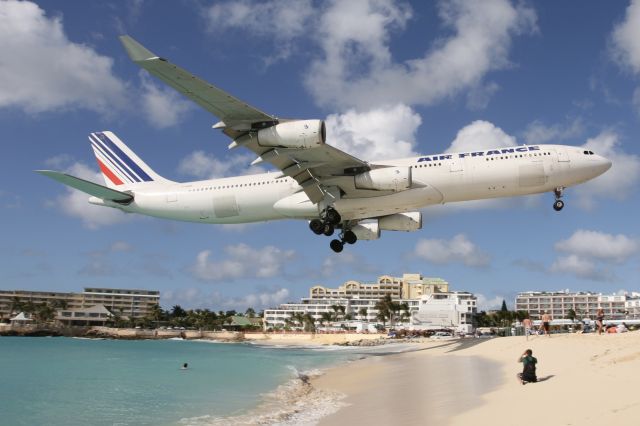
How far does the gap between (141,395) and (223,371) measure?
69.4ft

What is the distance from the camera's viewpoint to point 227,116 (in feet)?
96.7

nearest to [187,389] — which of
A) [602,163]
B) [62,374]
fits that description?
[62,374]

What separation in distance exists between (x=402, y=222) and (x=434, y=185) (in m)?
7.11

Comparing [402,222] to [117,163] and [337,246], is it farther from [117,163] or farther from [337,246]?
[117,163]

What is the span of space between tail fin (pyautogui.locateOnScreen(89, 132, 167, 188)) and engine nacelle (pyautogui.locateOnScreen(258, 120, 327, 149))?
16.9 meters

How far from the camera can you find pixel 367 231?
137 feet

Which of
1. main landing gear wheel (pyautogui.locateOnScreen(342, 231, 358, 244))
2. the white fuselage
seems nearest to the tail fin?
the white fuselage

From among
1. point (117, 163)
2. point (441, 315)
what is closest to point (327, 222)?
point (117, 163)

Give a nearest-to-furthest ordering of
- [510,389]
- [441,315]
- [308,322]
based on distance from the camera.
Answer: [510,389]
[441,315]
[308,322]

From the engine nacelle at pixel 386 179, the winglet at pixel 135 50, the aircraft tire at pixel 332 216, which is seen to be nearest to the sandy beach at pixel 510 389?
the aircraft tire at pixel 332 216

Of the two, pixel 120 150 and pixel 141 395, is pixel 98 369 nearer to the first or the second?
pixel 141 395

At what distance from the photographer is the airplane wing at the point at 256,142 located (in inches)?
1005

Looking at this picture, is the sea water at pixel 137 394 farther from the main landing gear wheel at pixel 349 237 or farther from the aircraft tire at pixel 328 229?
the main landing gear wheel at pixel 349 237

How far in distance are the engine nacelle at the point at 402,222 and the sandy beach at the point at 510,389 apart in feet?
33.0
